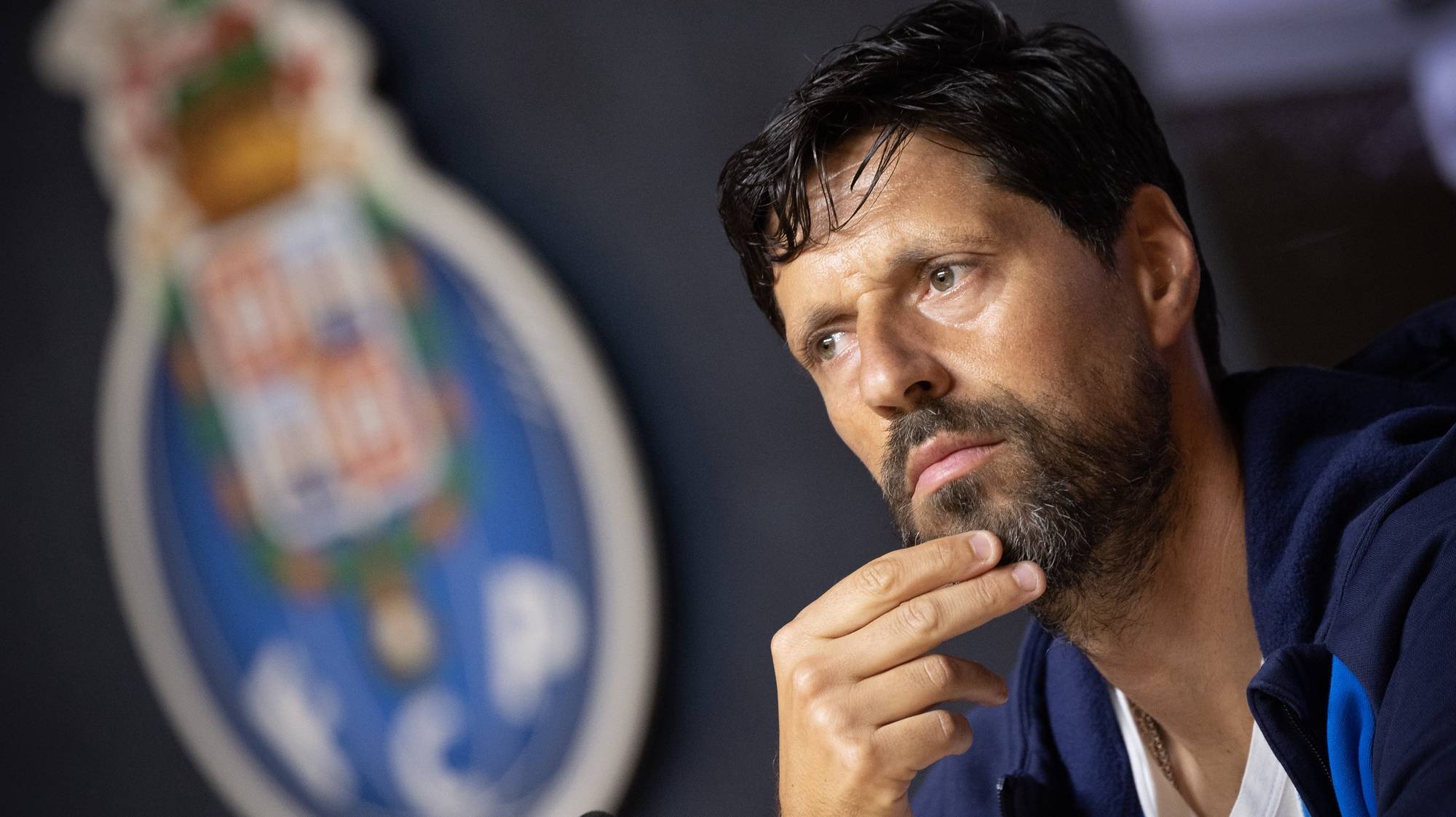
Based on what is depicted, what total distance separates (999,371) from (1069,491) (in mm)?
97

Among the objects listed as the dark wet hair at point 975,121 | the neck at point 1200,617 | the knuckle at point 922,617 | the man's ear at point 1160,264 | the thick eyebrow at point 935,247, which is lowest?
the neck at point 1200,617

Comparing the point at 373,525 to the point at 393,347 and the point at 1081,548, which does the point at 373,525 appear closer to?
the point at 393,347

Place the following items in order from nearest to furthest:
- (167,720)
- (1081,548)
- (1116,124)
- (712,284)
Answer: (1081,548)
(1116,124)
(712,284)
(167,720)

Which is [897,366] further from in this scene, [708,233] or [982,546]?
[708,233]

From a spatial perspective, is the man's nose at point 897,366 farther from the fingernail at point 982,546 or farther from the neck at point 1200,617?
the neck at point 1200,617

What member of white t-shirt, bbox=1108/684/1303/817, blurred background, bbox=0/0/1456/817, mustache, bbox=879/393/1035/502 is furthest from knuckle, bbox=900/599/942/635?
blurred background, bbox=0/0/1456/817

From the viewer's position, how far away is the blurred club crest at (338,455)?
1.45 m

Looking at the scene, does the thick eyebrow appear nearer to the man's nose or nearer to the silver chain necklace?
the man's nose

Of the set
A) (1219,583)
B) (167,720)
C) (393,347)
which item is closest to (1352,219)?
(1219,583)

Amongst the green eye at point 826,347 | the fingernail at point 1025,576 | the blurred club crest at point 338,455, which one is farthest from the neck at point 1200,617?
the blurred club crest at point 338,455

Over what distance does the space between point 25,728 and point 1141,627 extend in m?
1.66

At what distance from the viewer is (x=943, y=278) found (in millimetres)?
881

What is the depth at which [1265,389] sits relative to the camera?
92cm

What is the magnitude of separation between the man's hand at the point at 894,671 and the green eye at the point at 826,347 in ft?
0.65
